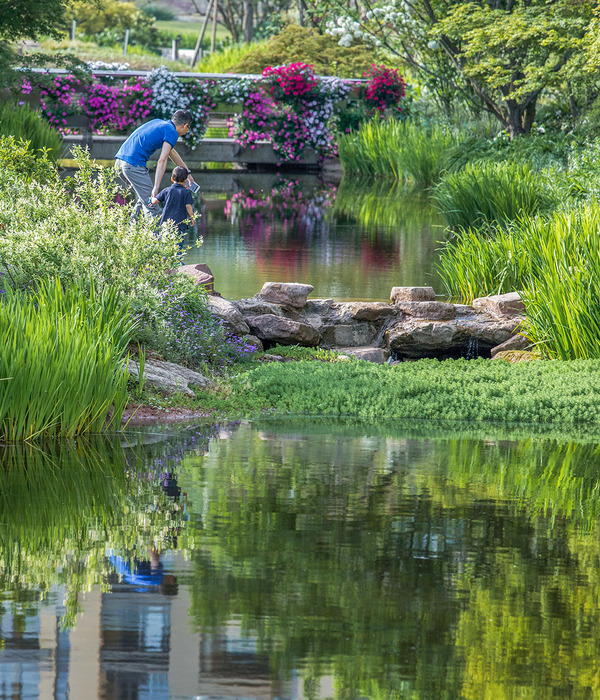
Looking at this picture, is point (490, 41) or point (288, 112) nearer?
point (490, 41)

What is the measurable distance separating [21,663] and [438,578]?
1.64 metres

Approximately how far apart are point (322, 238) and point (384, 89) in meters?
16.1

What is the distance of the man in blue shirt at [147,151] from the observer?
475 inches

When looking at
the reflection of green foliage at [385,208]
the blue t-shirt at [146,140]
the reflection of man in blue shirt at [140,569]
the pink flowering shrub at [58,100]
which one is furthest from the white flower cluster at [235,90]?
the reflection of man in blue shirt at [140,569]

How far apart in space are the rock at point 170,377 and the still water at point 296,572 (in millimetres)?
1178

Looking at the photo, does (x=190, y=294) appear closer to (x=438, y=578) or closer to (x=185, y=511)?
(x=185, y=511)

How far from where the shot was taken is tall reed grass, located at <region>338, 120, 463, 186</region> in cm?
2527

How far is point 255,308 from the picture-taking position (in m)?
10.2

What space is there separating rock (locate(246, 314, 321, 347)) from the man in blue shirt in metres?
2.72

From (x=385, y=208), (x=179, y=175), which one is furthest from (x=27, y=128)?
(x=179, y=175)

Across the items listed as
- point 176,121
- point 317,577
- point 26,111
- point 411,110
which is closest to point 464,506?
point 317,577

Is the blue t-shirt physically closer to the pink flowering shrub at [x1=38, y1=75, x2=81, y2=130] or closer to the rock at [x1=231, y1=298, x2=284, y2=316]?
the rock at [x1=231, y1=298, x2=284, y2=316]

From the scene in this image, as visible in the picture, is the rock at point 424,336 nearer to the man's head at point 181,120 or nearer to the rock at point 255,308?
the rock at point 255,308

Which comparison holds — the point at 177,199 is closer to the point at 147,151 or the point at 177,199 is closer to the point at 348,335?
the point at 147,151
